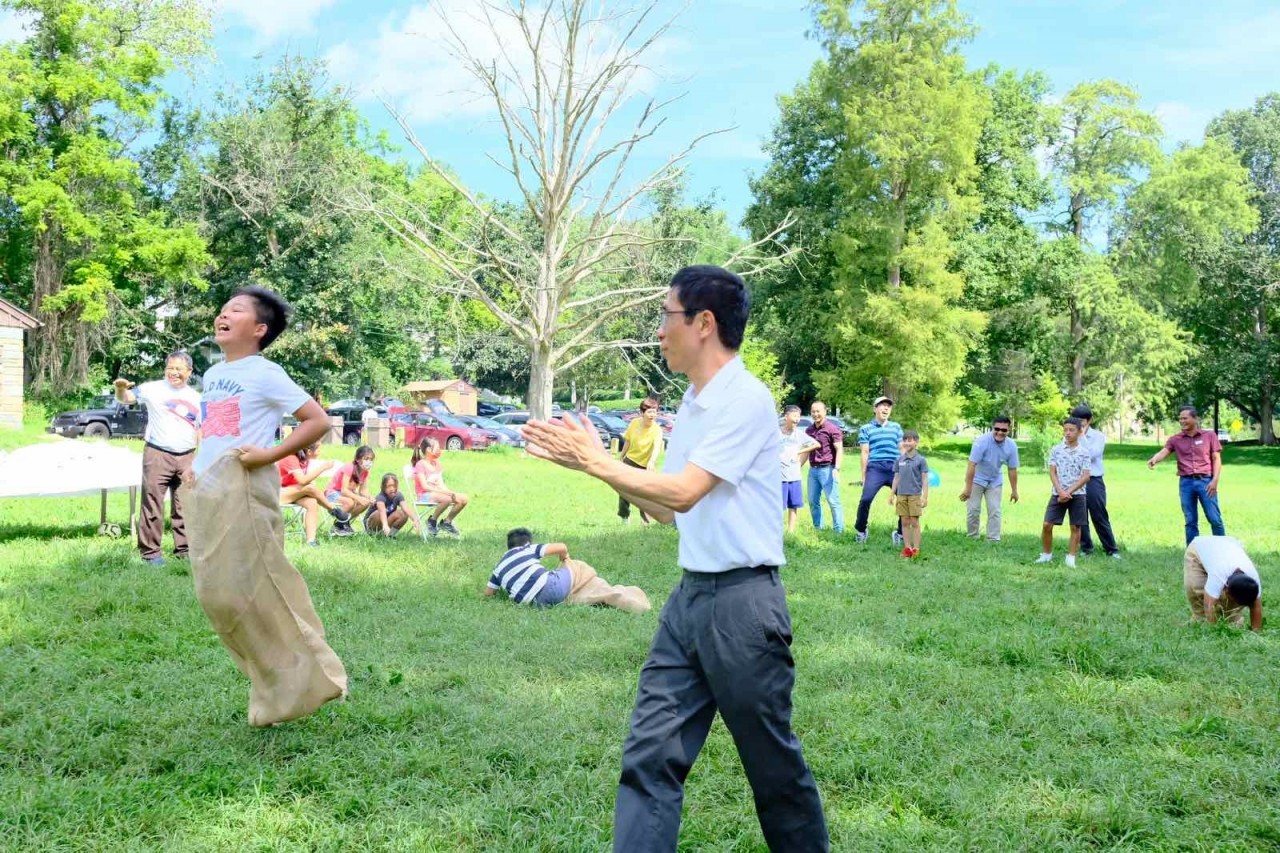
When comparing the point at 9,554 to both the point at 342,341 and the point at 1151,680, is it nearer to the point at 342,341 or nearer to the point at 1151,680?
the point at 1151,680

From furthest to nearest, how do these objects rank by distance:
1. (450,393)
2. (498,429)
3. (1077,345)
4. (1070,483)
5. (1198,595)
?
(450,393) → (1077,345) → (498,429) → (1070,483) → (1198,595)

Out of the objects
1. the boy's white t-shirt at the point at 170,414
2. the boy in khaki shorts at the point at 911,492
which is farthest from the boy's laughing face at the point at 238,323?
the boy in khaki shorts at the point at 911,492

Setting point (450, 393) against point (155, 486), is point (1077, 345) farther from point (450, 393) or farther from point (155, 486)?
point (155, 486)

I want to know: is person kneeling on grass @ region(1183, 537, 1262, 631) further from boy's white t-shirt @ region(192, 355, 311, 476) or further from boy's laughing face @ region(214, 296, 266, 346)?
boy's laughing face @ region(214, 296, 266, 346)

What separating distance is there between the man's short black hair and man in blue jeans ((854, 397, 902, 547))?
1037 cm

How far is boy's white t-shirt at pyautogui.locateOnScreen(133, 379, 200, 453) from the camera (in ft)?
30.8

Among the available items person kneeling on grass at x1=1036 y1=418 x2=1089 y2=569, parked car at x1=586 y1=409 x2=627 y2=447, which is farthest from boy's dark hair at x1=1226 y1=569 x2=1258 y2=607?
parked car at x1=586 y1=409 x2=627 y2=447

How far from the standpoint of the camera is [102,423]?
33750 mm

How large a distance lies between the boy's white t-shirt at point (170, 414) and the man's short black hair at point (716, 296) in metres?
7.52

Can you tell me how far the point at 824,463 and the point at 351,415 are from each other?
28766mm

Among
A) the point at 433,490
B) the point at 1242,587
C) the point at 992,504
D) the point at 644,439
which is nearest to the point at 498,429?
the point at 644,439

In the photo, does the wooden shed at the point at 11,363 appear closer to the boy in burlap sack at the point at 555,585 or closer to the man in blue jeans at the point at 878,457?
the man in blue jeans at the point at 878,457

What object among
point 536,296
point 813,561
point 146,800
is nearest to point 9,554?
point 146,800

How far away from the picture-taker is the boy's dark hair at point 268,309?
5.05 meters
